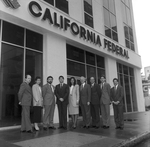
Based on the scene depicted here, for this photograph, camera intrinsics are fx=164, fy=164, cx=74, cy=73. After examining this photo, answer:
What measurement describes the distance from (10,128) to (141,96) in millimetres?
13883

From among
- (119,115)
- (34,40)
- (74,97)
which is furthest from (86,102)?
(34,40)

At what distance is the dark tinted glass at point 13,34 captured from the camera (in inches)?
278

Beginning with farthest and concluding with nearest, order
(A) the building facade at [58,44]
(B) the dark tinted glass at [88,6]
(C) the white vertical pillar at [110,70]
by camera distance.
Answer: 1. (C) the white vertical pillar at [110,70]
2. (B) the dark tinted glass at [88,6]
3. (A) the building facade at [58,44]

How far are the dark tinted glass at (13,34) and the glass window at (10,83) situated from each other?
314 millimetres

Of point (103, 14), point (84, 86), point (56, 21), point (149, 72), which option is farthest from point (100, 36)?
point (149, 72)

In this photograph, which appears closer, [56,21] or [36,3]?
[36,3]

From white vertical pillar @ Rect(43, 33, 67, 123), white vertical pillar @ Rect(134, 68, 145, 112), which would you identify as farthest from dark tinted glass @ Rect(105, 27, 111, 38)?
white vertical pillar @ Rect(134, 68, 145, 112)

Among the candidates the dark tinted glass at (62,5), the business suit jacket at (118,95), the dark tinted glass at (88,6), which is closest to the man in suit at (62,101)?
the business suit jacket at (118,95)

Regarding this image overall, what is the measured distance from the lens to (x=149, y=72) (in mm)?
69375

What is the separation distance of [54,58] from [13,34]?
90.6 inches

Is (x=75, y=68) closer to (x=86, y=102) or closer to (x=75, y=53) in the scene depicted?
(x=75, y=53)

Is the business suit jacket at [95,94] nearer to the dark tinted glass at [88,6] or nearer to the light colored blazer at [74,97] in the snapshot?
the light colored blazer at [74,97]

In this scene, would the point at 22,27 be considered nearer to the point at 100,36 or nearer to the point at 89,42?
the point at 89,42

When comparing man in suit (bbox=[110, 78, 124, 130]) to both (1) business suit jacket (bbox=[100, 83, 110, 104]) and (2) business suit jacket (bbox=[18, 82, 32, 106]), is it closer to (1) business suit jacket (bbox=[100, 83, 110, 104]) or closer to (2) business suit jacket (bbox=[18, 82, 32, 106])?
(1) business suit jacket (bbox=[100, 83, 110, 104])
